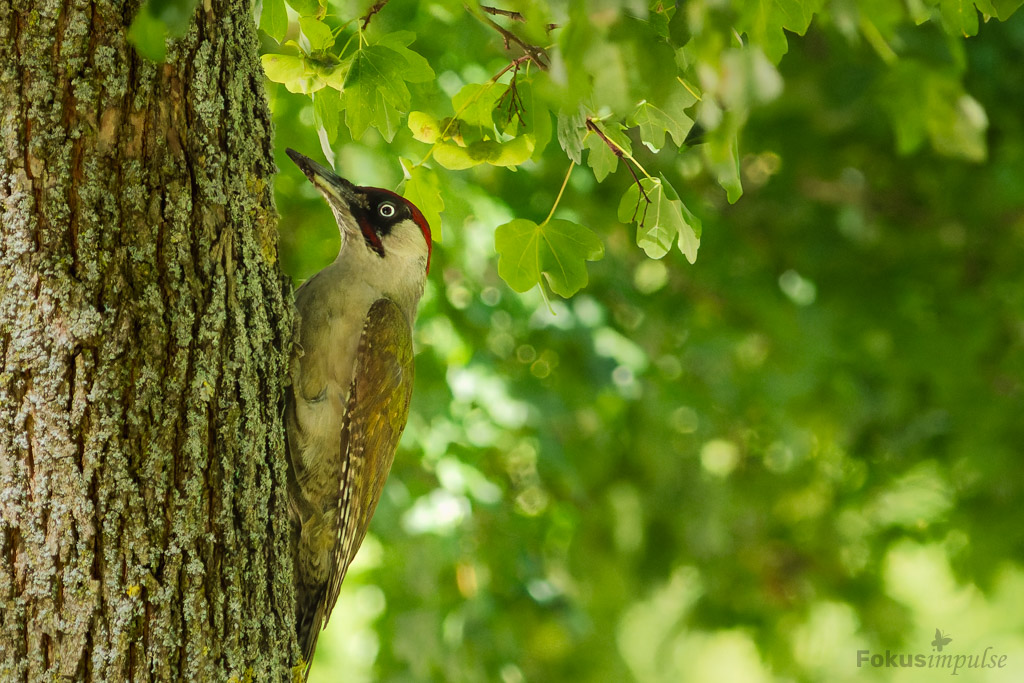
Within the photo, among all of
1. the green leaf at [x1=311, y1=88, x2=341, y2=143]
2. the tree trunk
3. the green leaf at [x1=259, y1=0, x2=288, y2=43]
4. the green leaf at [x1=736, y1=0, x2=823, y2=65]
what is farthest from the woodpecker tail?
the green leaf at [x1=736, y1=0, x2=823, y2=65]

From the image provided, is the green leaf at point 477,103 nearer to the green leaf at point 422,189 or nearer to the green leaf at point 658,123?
the green leaf at point 422,189

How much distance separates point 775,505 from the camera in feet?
23.1

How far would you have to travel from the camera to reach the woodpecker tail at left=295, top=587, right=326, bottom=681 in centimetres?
251

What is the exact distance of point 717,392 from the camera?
558 cm

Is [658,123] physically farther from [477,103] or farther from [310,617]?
[310,617]

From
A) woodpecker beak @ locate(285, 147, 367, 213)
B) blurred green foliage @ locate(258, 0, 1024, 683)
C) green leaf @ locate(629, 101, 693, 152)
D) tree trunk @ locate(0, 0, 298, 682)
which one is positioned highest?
green leaf @ locate(629, 101, 693, 152)

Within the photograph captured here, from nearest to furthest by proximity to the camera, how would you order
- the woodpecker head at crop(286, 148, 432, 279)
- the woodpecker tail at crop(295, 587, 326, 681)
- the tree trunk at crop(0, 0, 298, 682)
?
the tree trunk at crop(0, 0, 298, 682) < the woodpecker tail at crop(295, 587, 326, 681) < the woodpecker head at crop(286, 148, 432, 279)

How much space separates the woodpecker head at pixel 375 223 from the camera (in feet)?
9.49

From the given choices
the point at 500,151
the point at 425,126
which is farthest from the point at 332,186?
the point at 500,151

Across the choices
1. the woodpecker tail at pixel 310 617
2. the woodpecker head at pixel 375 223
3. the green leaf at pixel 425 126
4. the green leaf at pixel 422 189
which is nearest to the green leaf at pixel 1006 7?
the green leaf at pixel 425 126

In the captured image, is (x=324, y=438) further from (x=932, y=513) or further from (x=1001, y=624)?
(x=1001, y=624)

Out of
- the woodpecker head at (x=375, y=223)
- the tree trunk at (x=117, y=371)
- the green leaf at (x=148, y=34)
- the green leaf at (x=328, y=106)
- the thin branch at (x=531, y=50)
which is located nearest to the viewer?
the green leaf at (x=148, y=34)

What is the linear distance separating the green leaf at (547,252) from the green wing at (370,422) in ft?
2.55

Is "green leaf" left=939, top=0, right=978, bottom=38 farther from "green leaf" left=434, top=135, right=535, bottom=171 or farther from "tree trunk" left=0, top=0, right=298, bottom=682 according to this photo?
"tree trunk" left=0, top=0, right=298, bottom=682
